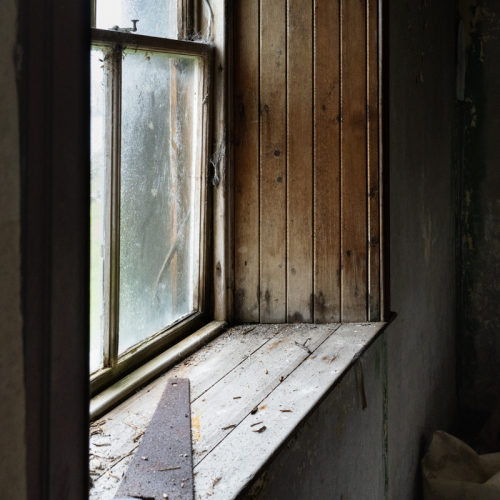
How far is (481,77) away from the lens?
3.26m

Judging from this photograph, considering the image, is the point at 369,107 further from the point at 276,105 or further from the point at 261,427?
the point at 261,427

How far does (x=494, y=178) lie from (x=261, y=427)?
265 centimetres

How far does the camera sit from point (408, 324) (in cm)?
238

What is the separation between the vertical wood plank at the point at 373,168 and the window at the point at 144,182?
55 cm


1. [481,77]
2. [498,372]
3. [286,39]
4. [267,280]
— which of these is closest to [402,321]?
[267,280]

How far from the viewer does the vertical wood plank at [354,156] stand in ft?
6.12

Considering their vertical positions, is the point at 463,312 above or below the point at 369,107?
below

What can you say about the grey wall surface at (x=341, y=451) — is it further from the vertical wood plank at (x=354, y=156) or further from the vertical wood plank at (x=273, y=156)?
the vertical wood plank at (x=273, y=156)

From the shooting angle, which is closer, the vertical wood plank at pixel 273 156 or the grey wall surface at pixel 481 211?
the vertical wood plank at pixel 273 156

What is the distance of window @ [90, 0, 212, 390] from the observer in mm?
1396

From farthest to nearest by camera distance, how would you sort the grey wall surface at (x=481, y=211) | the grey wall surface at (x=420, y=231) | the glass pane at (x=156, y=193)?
the grey wall surface at (x=481, y=211)
the grey wall surface at (x=420, y=231)
the glass pane at (x=156, y=193)

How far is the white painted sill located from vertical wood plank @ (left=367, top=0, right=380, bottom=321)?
4.6 inches

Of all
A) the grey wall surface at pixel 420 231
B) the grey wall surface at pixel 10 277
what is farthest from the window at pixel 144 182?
the grey wall surface at pixel 10 277

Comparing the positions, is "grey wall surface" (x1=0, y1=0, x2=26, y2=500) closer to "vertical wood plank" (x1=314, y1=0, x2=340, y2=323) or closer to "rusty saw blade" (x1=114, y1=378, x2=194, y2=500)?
"rusty saw blade" (x1=114, y1=378, x2=194, y2=500)
